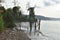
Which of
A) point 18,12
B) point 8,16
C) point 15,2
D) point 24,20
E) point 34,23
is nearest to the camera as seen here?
point 8,16

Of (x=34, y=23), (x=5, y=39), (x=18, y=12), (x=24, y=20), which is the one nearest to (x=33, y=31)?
(x=34, y=23)

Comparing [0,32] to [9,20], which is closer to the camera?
[0,32]

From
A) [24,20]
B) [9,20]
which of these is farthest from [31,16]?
[24,20]

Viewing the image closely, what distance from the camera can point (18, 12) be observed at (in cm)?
4488

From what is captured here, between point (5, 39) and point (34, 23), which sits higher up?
point (5, 39)

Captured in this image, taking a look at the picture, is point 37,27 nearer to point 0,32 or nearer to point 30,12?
point 30,12

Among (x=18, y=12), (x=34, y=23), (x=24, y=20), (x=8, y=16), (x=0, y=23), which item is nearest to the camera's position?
(x=0, y=23)

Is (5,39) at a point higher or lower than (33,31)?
higher

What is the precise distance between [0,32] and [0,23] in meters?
0.84

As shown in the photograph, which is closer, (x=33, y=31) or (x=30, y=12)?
(x=30, y=12)

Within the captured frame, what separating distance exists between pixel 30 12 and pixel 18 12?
9.57 metres

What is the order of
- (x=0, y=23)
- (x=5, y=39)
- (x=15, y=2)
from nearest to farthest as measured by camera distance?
(x=5, y=39) < (x=0, y=23) < (x=15, y=2)

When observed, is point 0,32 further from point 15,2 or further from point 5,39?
point 15,2

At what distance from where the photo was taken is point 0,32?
69.9 feet
